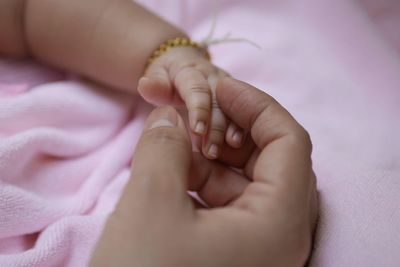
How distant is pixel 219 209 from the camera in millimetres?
507

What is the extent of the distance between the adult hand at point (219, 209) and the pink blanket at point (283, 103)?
0.33 ft

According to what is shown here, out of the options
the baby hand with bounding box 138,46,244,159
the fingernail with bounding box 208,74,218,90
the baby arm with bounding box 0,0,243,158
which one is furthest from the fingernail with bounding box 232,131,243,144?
the baby arm with bounding box 0,0,243,158

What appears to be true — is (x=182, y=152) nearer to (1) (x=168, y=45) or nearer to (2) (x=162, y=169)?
(2) (x=162, y=169)

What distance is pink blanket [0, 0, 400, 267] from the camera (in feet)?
2.10

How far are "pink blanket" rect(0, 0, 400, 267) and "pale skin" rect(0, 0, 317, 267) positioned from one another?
63 mm

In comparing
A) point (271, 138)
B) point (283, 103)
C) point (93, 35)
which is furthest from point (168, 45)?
point (271, 138)

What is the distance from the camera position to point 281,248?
0.49 meters

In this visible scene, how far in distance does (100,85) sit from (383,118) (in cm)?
55

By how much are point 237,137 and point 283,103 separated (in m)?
0.29

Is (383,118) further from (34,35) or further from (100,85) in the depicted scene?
(34,35)

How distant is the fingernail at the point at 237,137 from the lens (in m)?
0.63

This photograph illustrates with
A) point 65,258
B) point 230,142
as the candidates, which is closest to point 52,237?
point 65,258

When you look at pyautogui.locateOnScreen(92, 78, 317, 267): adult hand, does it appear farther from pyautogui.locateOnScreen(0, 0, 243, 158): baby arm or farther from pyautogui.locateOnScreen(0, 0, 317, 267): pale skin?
pyautogui.locateOnScreen(0, 0, 243, 158): baby arm

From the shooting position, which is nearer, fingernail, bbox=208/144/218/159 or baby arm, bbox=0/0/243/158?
fingernail, bbox=208/144/218/159
